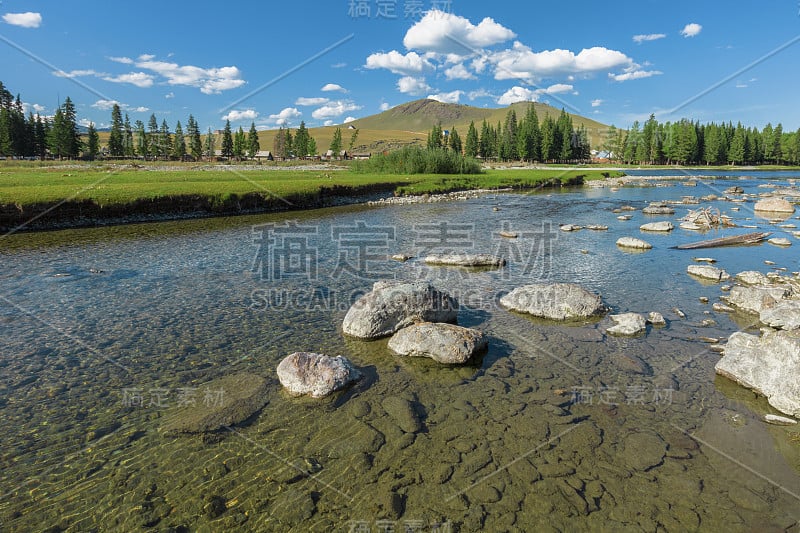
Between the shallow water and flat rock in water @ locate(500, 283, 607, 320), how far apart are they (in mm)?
588

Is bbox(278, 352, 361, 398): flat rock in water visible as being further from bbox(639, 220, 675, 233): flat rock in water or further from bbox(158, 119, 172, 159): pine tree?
bbox(158, 119, 172, 159): pine tree

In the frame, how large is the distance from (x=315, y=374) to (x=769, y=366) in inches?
391

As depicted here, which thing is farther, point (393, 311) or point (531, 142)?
point (531, 142)

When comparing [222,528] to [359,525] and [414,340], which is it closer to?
[359,525]

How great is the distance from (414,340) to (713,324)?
9.41 meters

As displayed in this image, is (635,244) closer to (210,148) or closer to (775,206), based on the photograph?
(775,206)

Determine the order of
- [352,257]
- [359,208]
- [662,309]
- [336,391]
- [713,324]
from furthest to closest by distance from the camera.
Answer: [359,208] → [352,257] → [662,309] → [713,324] → [336,391]

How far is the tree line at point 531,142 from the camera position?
476 feet

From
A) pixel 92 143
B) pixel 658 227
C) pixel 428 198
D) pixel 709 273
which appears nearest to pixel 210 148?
pixel 92 143

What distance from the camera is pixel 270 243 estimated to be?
89.3 feet

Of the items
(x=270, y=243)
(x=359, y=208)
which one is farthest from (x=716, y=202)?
(x=270, y=243)

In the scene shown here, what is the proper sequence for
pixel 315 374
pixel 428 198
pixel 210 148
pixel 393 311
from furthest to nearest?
1. pixel 210 148
2. pixel 428 198
3. pixel 393 311
4. pixel 315 374

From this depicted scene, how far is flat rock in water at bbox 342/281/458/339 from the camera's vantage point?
1257cm

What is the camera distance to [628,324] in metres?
13.0
